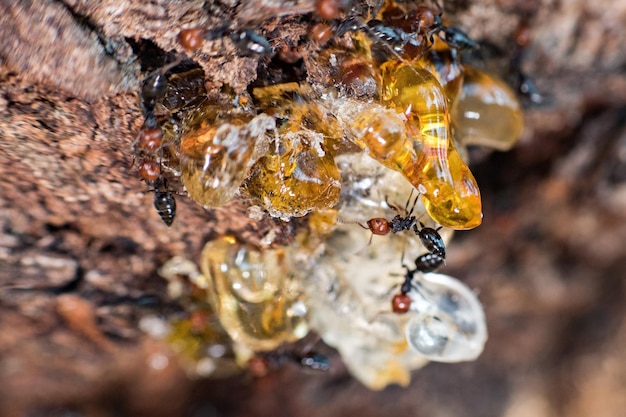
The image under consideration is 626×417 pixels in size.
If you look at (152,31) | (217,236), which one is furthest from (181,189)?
(152,31)

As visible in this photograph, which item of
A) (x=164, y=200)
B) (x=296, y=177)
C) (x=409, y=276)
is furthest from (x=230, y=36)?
(x=409, y=276)

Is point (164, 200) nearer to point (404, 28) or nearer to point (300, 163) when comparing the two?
point (300, 163)

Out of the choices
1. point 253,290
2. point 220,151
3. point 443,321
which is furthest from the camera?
point 443,321

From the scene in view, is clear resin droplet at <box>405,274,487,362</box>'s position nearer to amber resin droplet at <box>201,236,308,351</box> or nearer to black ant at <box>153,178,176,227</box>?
amber resin droplet at <box>201,236,308,351</box>

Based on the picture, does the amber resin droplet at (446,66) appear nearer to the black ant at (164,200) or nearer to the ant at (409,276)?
the ant at (409,276)

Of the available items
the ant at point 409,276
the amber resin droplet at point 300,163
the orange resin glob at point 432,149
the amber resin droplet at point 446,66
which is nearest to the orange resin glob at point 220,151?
the amber resin droplet at point 300,163

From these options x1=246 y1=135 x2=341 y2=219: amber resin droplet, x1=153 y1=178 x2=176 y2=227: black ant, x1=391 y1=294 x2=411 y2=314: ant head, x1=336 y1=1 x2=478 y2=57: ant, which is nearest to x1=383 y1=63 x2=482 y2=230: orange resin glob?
x1=336 y1=1 x2=478 y2=57: ant
